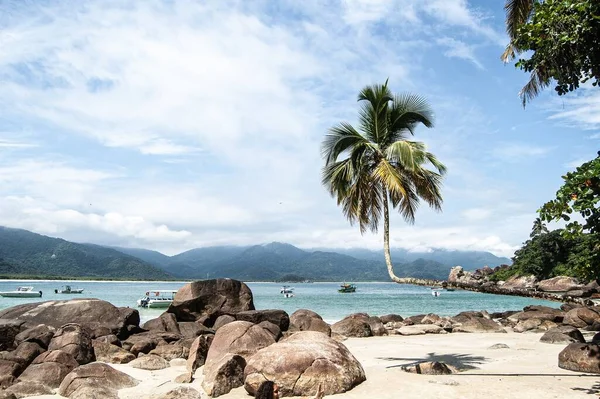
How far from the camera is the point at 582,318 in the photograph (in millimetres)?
24719

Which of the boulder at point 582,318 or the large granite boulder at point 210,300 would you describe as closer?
the boulder at point 582,318

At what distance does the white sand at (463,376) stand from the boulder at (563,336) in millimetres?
605

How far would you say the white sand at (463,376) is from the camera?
9.71 metres

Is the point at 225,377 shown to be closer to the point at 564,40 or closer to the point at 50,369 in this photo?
the point at 50,369

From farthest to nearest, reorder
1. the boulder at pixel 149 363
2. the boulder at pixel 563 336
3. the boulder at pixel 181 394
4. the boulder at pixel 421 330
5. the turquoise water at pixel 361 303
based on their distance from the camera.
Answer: the turquoise water at pixel 361 303
the boulder at pixel 421 330
the boulder at pixel 563 336
the boulder at pixel 149 363
the boulder at pixel 181 394

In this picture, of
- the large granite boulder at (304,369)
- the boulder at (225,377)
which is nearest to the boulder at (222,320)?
the boulder at (225,377)

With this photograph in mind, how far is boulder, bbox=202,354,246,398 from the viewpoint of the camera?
10875mm

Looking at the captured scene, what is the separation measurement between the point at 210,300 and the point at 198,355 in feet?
37.7

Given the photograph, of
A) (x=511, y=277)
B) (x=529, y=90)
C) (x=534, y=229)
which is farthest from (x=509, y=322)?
(x=534, y=229)

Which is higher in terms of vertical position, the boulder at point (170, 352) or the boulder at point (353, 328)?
the boulder at point (353, 328)

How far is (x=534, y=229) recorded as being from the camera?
301 feet

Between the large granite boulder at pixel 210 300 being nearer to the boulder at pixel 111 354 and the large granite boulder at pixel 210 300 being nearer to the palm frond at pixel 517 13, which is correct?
the boulder at pixel 111 354

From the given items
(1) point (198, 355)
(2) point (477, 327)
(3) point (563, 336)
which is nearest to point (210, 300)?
(1) point (198, 355)

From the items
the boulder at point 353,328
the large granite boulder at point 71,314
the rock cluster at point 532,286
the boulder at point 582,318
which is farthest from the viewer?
the boulder at point 582,318
